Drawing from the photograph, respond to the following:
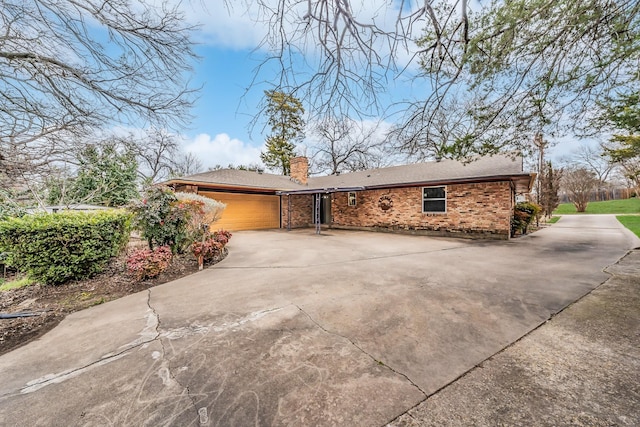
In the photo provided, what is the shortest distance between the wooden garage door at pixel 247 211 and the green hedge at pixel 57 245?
7197 millimetres

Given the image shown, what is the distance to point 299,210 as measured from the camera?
16.0 meters

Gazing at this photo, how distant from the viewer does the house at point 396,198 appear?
9.80 metres

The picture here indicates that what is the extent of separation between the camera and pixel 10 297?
433 centimetres

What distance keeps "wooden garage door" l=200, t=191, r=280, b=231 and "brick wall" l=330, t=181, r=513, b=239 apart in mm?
4328

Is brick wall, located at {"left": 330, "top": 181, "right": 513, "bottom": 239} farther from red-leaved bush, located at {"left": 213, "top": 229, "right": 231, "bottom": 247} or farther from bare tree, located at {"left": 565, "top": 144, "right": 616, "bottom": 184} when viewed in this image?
bare tree, located at {"left": 565, "top": 144, "right": 616, "bottom": 184}

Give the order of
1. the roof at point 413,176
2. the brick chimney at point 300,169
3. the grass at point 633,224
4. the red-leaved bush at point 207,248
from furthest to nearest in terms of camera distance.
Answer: the brick chimney at point 300,169 < the grass at point 633,224 < the roof at point 413,176 < the red-leaved bush at point 207,248

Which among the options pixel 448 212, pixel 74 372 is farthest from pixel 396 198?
pixel 74 372

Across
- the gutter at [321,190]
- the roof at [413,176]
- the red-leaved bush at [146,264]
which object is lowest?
the red-leaved bush at [146,264]

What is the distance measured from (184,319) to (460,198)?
10787 mm

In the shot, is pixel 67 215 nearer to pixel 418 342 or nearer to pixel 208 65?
pixel 208 65

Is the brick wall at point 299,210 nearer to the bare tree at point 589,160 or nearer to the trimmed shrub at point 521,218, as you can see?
the trimmed shrub at point 521,218

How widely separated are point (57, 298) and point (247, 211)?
994cm

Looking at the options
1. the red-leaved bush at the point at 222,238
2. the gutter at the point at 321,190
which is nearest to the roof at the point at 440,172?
the gutter at the point at 321,190

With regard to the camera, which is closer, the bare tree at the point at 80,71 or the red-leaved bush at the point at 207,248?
the bare tree at the point at 80,71
